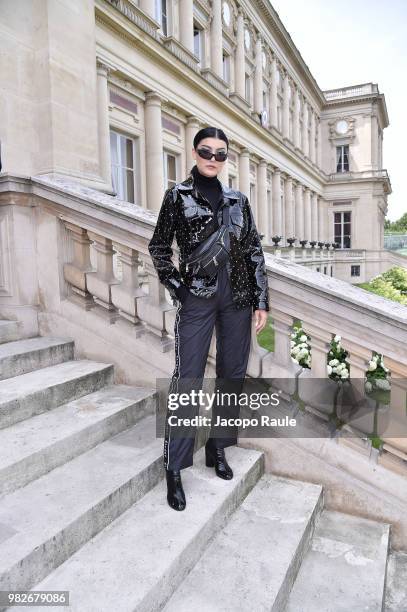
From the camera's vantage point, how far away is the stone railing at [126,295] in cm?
266

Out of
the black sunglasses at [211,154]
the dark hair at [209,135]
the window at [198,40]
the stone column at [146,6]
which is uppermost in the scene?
the window at [198,40]

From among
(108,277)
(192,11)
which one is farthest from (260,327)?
(192,11)

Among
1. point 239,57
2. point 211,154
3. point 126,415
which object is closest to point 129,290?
point 126,415

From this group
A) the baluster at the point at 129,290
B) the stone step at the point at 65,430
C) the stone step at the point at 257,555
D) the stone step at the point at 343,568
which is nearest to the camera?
the stone step at the point at 257,555

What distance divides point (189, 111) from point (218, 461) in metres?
16.3

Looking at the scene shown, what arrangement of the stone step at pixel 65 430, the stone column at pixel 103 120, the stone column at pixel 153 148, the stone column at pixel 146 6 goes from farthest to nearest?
the stone column at pixel 153 148
the stone column at pixel 146 6
the stone column at pixel 103 120
the stone step at pixel 65 430

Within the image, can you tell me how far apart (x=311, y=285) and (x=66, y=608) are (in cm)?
203

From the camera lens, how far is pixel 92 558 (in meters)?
1.92

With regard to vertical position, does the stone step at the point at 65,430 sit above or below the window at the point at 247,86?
below

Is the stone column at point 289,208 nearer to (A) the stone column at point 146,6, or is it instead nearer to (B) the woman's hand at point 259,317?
(A) the stone column at point 146,6

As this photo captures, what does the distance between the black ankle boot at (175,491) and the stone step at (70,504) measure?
16 centimetres

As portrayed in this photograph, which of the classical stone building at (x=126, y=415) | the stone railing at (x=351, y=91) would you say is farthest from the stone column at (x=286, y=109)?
the classical stone building at (x=126, y=415)

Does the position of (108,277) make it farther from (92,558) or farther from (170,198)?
(92,558)

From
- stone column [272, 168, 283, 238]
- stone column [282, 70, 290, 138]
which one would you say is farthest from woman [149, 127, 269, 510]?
stone column [282, 70, 290, 138]
